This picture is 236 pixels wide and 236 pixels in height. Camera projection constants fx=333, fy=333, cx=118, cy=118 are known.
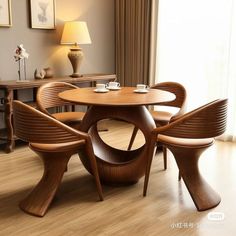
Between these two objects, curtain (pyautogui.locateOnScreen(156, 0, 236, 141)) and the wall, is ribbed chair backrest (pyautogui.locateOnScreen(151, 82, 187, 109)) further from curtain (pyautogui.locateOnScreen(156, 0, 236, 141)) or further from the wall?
the wall

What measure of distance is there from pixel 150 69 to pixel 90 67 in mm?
867

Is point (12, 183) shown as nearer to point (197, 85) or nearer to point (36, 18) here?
point (36, 18)

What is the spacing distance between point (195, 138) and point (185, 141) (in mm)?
172

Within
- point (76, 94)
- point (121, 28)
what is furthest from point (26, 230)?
point (121, 28)

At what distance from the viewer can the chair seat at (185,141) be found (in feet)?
7.74

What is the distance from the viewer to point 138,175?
2.65 meters

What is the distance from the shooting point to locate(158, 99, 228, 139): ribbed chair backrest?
2.22 metres

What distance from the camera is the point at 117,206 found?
2.39 m

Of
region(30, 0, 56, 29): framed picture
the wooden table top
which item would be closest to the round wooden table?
the wooden table top

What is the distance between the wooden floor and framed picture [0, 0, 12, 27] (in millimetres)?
1557

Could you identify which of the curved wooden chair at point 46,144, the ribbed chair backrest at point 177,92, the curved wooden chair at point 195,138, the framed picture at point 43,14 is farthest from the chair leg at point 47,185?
the framed picture at point 43,14

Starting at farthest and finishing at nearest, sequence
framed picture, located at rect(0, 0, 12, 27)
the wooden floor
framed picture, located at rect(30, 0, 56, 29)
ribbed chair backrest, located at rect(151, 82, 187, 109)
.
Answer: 1. framed picture, located at rect(30, 0, 56, 29)
2. framed picture, located at rect(0, 0, 12, 27)
3. ribbed chair backrest, located at rect(151, 82, 187, 109)
4. the wooden floor

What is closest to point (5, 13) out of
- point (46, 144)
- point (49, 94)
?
point (49, 94)

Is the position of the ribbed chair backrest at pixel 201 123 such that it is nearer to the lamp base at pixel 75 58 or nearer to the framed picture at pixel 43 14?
the lamp base at pixel 75 58
